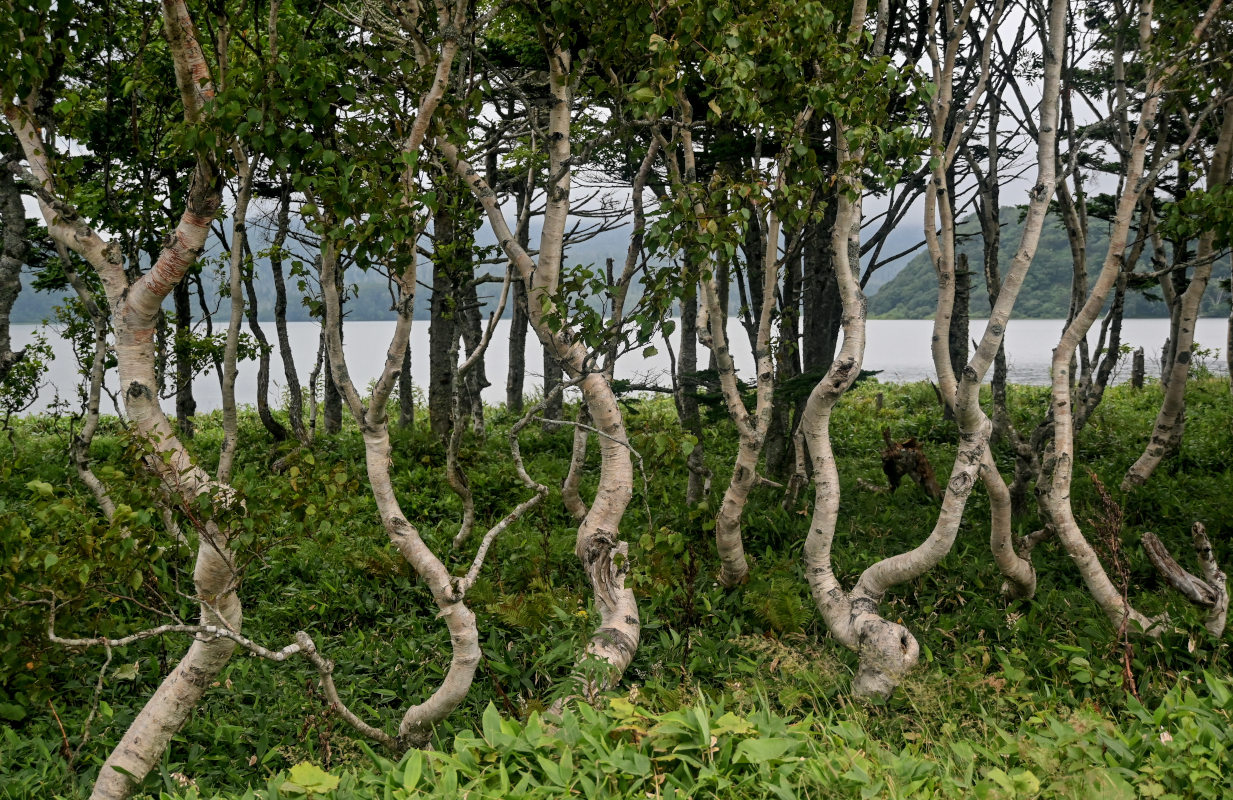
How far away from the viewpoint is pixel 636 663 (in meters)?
6.12

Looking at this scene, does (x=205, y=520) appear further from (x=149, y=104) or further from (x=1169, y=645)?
(x=149, y=104)

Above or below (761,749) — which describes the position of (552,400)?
above

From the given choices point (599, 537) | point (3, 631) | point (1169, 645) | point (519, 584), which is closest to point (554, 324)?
point (599, 537)

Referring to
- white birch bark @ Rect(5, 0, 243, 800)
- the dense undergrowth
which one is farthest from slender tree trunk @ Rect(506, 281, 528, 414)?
white birch bark @ Rect(5, 0, 243, 800)

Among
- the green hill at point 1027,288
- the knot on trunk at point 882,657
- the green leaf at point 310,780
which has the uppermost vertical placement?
the green hill at point 1027,288

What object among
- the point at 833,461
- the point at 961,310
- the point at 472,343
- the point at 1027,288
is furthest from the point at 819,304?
the point at 1027,288

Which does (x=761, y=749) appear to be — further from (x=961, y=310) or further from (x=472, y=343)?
(x=961, y=310)

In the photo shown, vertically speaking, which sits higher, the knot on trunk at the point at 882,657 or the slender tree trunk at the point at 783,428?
the slender tree trunk at the point at 783,428

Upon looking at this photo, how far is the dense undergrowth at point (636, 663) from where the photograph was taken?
144 inches

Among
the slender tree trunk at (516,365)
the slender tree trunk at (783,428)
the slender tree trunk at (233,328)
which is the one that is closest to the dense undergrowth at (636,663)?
the slender tree trunk at (783,428)

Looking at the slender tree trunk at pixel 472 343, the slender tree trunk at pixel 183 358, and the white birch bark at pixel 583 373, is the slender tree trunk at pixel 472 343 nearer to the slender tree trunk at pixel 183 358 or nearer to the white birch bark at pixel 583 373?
the white birch bark at pixel 583 373

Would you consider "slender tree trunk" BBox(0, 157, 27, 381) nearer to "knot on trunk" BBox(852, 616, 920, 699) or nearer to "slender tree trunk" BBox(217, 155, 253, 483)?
"slender tree trunk" BBox(217, 155, 253, 483)

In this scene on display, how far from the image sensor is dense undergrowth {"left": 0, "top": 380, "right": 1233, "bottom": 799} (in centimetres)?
366

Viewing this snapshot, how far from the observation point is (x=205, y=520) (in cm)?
457
